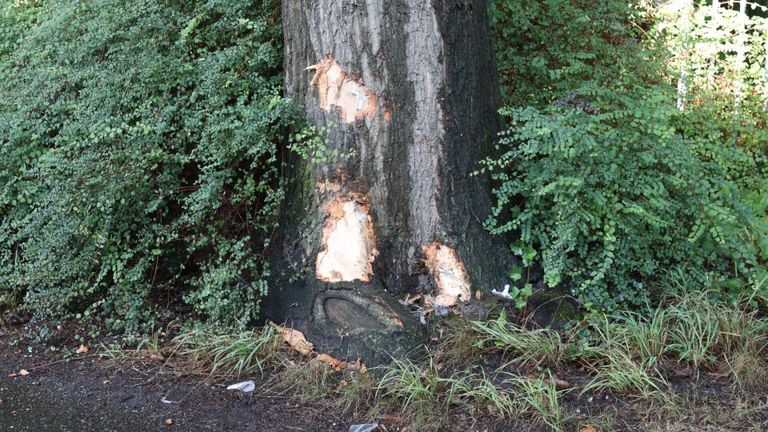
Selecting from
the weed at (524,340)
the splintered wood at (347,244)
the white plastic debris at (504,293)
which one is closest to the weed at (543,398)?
the weed at (524,340)

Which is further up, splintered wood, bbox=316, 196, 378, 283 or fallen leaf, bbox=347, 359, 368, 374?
splintered wood, bbox=316, 196, 378, 283

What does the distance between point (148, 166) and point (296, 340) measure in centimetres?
147

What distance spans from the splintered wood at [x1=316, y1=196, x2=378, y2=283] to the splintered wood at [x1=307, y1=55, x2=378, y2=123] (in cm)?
52

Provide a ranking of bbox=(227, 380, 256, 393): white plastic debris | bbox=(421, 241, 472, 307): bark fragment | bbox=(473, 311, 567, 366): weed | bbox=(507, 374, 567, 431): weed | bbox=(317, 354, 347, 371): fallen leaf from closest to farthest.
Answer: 1. bbox=(507, 374, 567, 431): weed
2. bbox=(473, 311, 567, 366): weed
3. bbox=(227, 380, 256, 393): white plastic debris
4. bbox=(317, 354, 347, 371): fallen leaf
5. bbox=(421, 241, 472, 307): bark fragment

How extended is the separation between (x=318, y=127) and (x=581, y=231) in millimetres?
1704

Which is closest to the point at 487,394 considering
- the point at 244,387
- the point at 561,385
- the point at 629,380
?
the point at 561,385

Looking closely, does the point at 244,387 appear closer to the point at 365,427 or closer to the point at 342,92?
the point at 365,427

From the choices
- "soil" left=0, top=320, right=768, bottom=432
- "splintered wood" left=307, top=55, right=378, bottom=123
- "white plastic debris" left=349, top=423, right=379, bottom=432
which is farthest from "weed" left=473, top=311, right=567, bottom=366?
"splintered wood" left=307, top=55, right=378, bottom=123

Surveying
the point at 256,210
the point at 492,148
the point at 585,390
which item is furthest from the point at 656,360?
the point at 256,210

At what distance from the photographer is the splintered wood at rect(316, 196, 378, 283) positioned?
4426 millimetres

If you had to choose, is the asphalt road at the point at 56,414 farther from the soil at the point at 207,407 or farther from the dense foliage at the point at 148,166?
the dense foliage at the point at 148,166

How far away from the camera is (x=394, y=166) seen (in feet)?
14.5

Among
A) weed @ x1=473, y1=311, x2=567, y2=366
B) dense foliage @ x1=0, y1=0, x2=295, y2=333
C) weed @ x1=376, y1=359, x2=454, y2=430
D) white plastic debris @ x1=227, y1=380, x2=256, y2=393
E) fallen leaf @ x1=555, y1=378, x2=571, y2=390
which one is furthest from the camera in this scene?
dense foliage @ x1=0, y1=0, x2=295, y2=333

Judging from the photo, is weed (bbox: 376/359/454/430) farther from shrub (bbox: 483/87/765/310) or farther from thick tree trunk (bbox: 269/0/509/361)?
shrub (bbox: 483/87/765/310)
